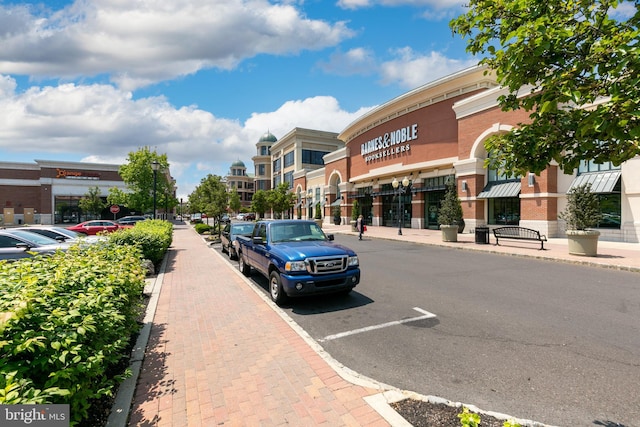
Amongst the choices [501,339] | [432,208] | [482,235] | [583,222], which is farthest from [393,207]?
[501,339]

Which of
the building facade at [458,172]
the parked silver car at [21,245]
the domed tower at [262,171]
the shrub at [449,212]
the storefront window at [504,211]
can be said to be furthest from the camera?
the domed tower at [262,171]

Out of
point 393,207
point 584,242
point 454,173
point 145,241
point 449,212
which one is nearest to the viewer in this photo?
point 145,241

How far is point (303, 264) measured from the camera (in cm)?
661

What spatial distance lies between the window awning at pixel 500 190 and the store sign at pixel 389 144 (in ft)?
33.1

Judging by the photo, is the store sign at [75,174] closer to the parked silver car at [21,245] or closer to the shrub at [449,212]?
the parked silver car at [21,245]

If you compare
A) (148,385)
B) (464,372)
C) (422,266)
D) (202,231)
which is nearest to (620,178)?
(422,266)

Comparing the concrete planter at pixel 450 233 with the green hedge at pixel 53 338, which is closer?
the green hedge at pixel 53 338

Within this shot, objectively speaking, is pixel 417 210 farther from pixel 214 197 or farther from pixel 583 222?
pixel 214 197

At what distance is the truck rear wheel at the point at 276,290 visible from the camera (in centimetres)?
691

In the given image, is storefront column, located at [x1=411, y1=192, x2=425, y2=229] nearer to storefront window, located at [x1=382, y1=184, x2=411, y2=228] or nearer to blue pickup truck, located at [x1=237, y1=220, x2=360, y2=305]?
storefront window, located at [x1=382, y1=184, x2=411, y2=228]

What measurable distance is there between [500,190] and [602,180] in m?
5.89

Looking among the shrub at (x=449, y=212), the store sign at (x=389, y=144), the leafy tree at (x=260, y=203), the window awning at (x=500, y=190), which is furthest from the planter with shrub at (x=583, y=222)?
the leafy tree at (x=260, y=203)

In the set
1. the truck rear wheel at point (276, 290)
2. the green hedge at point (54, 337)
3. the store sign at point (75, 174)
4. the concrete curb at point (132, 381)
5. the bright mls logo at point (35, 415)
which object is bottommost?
the concrete curb at point (132, 381)

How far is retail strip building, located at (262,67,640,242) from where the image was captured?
1888 cm
